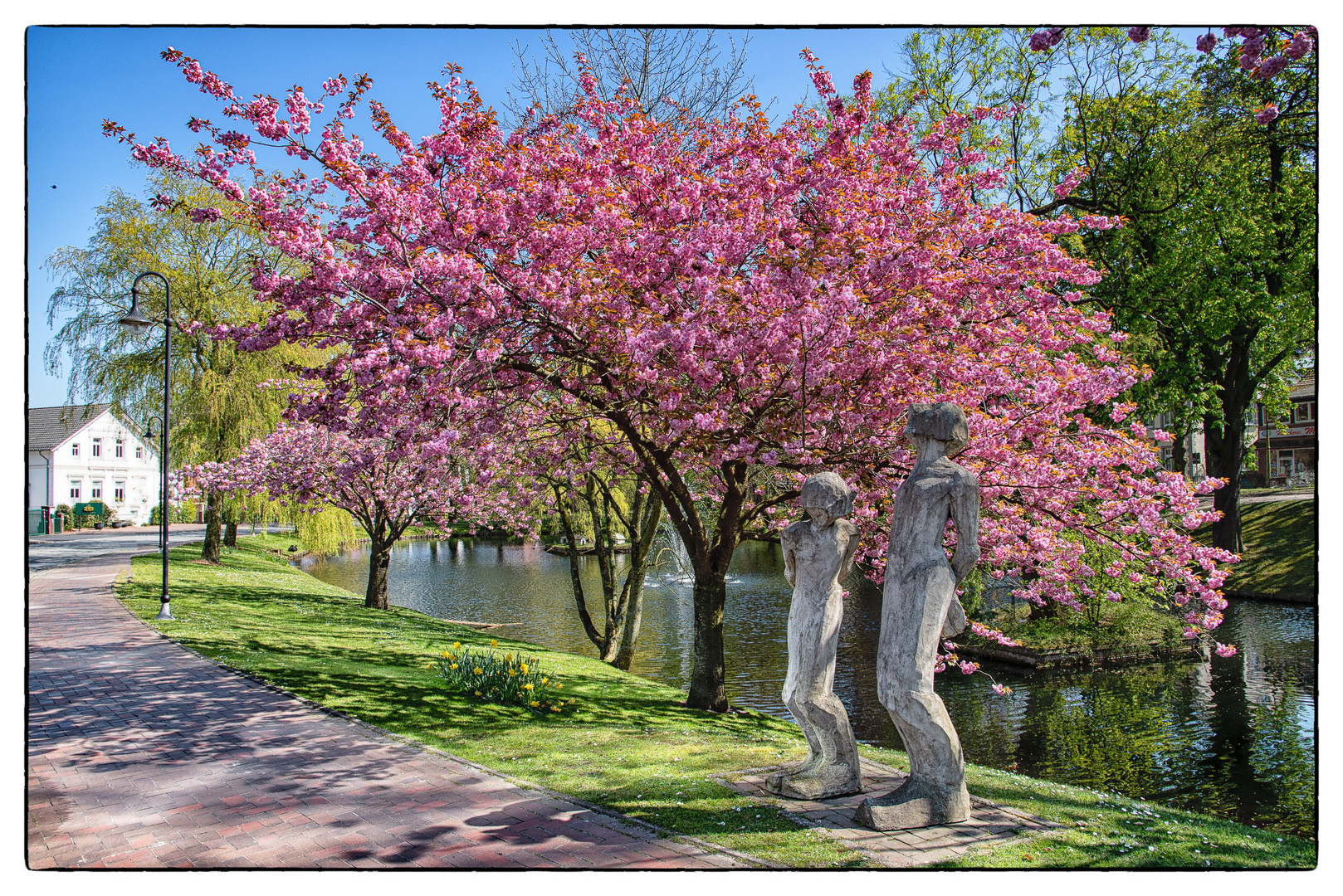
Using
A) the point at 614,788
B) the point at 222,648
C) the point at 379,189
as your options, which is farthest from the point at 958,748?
the point at 222,648

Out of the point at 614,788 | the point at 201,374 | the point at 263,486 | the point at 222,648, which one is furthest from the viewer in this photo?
the point at 201,374

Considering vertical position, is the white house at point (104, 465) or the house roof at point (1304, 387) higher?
the house roof at point (1304, 387)

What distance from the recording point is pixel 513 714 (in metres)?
8.37

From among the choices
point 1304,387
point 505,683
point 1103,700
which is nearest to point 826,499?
point 505,683

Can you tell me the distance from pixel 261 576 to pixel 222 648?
10.7 metres

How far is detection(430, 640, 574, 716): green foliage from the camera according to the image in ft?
28.9

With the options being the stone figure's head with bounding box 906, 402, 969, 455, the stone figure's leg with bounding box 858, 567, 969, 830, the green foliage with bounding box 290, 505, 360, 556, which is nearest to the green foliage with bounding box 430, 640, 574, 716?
the stone figure's leg with bounding box 858, 567, 969, 830

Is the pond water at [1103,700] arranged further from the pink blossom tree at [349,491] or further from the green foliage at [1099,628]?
the pink blossom tree at [349,491]

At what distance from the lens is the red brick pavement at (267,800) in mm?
4812

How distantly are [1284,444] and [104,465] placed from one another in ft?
104

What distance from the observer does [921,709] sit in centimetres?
511

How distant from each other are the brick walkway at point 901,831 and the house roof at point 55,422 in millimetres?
5902

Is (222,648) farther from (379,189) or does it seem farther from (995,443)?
(995,443)

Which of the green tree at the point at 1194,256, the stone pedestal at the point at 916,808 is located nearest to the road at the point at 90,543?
the stone pedestal at the point at 916,808
